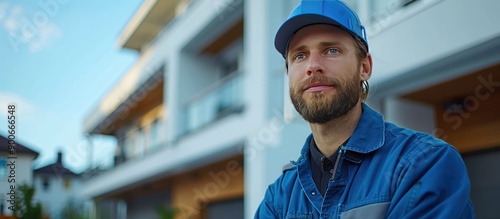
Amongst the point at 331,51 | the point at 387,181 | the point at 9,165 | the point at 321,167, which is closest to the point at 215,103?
the point at 9,165

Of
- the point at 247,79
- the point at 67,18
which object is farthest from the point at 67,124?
the point at 247,79

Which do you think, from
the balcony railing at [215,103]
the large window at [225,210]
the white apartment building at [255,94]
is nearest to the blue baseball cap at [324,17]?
the white apartment building at [255,94]

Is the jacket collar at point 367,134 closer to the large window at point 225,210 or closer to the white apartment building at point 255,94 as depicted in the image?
the white apartment building at point 255,94

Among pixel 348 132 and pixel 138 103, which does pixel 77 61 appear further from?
pixel 138 103

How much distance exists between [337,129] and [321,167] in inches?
6.2

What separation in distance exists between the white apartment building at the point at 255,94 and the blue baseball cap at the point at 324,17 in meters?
2.98

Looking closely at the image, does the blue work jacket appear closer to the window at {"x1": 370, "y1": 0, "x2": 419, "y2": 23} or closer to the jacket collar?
the jacket collar

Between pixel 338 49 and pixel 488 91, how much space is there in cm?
438

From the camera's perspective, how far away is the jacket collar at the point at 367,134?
162 cm

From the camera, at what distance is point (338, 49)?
1650mm

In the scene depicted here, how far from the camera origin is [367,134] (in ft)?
5.45

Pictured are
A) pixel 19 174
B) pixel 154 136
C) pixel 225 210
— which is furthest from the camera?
pixel 154 136

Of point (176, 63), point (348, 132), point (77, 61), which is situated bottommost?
point (348, 132)

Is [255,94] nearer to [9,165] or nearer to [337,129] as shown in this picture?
[9,165]
